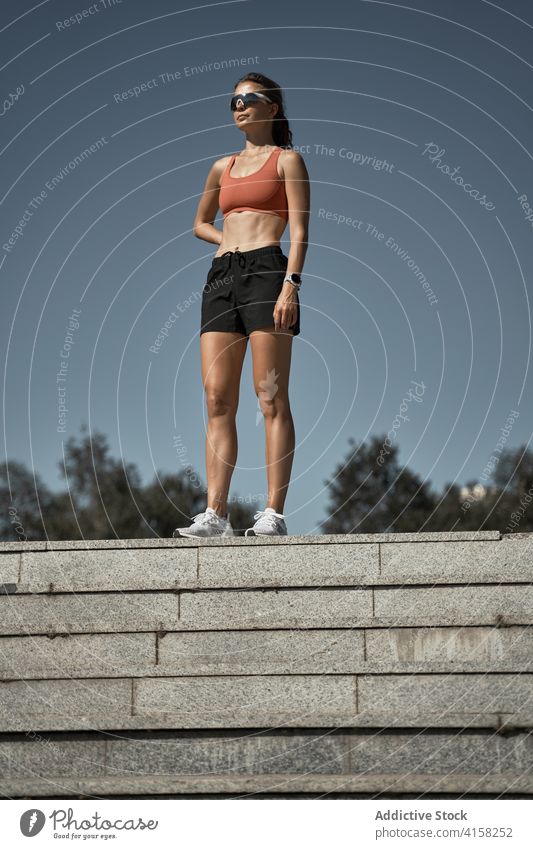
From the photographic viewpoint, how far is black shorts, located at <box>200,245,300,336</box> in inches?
370

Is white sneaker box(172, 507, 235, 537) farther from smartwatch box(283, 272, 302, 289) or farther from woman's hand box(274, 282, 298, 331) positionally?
smartwatch box(283, 272, 302, 289)

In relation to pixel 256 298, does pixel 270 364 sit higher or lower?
lower

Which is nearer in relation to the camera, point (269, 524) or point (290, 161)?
point (269, 524)

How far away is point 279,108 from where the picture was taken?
10.0 meters

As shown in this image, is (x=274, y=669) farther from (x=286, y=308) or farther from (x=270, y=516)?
(x=286, y=308)

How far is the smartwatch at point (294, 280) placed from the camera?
9333 mm

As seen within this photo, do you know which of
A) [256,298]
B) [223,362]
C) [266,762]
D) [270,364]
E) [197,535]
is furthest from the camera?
[223,362]

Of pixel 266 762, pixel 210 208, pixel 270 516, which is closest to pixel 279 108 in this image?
pixel 210 208

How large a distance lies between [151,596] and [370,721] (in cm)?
228

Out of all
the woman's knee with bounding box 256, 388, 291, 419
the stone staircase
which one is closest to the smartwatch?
the woman's knee with bounding box 256, 388, 291, 419

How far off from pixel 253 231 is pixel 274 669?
448 centimetres

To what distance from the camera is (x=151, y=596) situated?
309 inches

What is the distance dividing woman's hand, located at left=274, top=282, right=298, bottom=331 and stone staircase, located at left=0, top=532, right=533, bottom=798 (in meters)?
1.99
